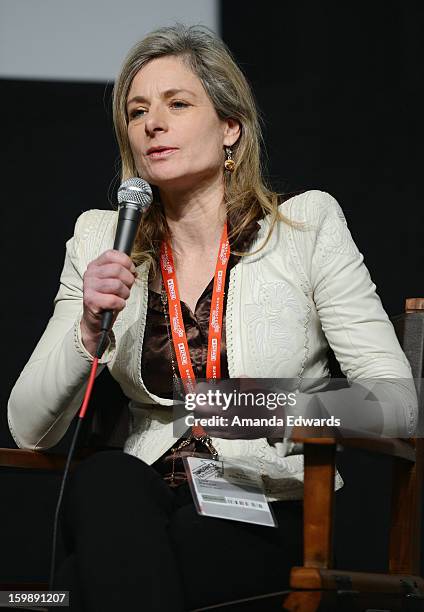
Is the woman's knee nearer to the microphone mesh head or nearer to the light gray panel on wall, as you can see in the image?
the microphone mesh head

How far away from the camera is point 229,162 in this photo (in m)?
2.02

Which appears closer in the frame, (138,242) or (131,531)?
(131,531)

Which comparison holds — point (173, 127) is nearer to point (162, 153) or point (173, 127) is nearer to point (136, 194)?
point (162, 153)

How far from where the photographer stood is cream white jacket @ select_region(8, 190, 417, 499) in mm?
1730

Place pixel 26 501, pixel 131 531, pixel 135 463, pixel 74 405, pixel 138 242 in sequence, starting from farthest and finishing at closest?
pixel 26 501, pixel 138 242, pixel 74 405, pixel 135 463, pixel 131 531

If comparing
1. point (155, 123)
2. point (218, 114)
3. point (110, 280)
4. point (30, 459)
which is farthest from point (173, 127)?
point (30, 459)

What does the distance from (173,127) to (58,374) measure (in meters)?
0.51

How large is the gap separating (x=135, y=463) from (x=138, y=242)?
595mm

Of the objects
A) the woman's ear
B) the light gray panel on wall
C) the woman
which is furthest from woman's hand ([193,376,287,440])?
the light gray panel on wall

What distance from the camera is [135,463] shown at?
1546mm

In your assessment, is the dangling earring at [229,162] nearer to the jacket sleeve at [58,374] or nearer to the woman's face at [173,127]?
the woman's face at [173,127]

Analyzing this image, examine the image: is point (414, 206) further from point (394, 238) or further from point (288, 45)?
point (288, 45)

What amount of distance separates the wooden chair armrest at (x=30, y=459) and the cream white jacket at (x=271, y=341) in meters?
0.02

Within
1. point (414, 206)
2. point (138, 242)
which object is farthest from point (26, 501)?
point (414, 206)
